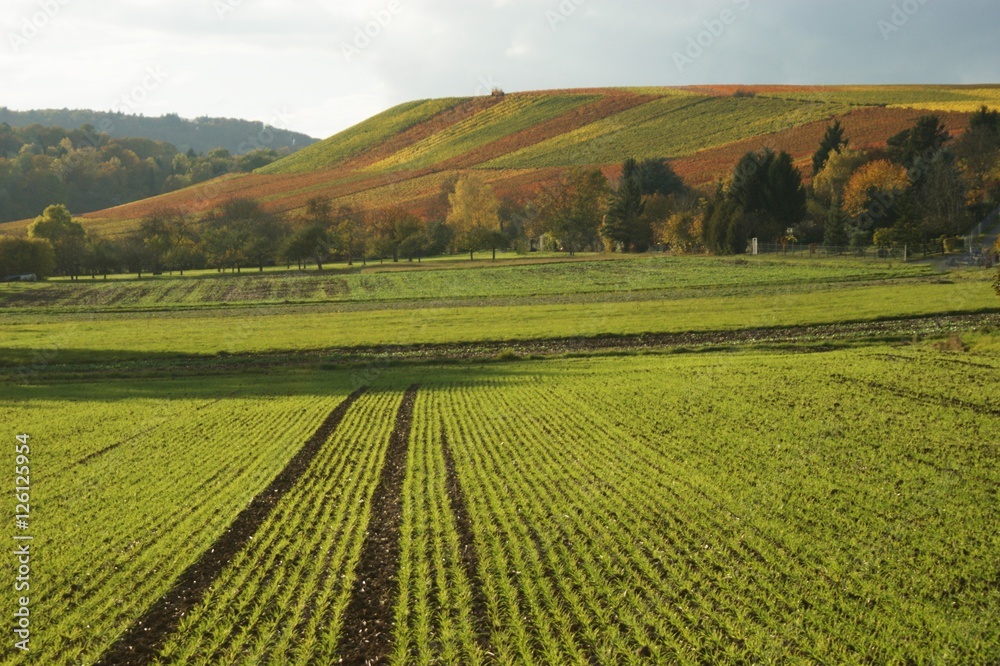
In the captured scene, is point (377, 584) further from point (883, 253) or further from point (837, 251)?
point (837, 251)

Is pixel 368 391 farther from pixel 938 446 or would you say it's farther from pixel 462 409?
pixel 938 446

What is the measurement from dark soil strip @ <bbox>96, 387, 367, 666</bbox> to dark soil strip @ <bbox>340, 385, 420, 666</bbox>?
8.34ft

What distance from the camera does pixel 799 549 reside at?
12945mm

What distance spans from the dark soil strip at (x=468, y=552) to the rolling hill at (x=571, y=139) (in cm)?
11458

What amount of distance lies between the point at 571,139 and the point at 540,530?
160 meters

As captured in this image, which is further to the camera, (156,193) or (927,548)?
(156,193)

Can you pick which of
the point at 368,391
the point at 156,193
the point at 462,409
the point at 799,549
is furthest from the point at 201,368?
the point at 156,193

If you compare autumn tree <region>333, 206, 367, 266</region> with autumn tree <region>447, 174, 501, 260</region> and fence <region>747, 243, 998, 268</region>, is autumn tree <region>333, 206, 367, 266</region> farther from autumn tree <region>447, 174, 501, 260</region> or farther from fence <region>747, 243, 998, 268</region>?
fence <region>747, 243, 998, 268</region>

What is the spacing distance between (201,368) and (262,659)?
33.5m

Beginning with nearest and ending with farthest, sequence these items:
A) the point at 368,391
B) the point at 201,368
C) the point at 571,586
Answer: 1. the point at 571,586
2. the point at 368,391
3. the point at 201,368

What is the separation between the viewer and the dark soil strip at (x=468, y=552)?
35.5 ft

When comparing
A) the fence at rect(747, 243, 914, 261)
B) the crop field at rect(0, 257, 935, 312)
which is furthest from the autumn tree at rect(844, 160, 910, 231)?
the crop field at rect(0, 257, 935, 312)

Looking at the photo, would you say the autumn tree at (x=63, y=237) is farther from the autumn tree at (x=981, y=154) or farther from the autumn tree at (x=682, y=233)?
the autumn tree at (x=981, y=154)

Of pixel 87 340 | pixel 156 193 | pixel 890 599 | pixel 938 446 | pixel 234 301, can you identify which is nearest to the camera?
pixel 890 599
